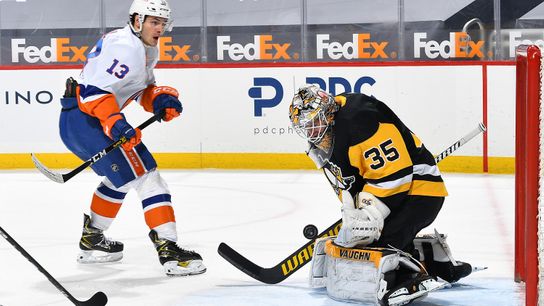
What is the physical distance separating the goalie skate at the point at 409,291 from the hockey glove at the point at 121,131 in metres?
1.21

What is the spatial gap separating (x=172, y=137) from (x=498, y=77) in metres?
2.31

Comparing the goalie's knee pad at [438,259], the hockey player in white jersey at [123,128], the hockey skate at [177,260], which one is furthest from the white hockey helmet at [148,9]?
the goalie's knee pad at [438,259]

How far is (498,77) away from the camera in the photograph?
6.84m

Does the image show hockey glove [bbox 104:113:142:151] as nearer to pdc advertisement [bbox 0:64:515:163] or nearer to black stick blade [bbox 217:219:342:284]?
A: black stick blade [bbox 217:219:342:284]

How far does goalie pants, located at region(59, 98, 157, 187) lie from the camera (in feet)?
12.4

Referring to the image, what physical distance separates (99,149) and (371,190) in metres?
1.26

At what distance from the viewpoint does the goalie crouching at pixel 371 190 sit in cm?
296

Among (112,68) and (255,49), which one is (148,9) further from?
(255,49)

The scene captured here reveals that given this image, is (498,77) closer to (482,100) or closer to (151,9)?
(482,100)

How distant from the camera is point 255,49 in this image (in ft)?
24.1

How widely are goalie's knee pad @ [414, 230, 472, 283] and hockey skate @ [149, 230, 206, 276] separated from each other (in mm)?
836

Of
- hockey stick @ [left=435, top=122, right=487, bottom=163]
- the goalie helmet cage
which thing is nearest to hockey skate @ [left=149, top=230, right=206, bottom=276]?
hockey stick @ [left=435, top=122, right=487, bottom=163]

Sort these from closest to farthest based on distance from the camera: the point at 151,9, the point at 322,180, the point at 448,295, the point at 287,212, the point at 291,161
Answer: the point at 448,295 < the point at 151,9 < the point at 287,212 < the point at 322,180 < the point at 291,161

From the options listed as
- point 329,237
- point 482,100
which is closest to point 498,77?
point 482,100
